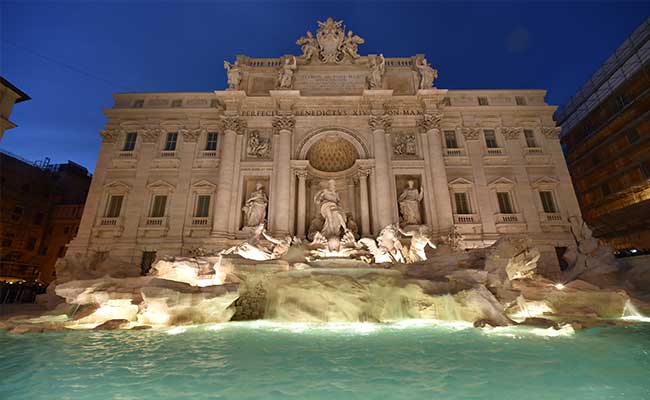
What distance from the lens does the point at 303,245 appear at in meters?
14.3

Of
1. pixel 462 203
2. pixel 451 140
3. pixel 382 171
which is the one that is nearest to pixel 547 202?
pixel 462 203

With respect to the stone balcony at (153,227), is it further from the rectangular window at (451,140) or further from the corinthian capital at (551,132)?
the corinthian capital at (551,132)

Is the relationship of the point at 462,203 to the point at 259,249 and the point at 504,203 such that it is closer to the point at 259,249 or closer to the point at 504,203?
the point at 504,203

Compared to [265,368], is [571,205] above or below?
→ above

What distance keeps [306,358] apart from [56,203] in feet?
116

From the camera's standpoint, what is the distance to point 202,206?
19203 mm

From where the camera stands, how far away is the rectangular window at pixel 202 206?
18922mm

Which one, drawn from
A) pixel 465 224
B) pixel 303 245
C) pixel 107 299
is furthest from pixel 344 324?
pixel 465 224

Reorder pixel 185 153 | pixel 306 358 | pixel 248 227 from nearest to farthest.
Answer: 1. pixel 306 358
2. pixel 248 227
3. pixel 185 153

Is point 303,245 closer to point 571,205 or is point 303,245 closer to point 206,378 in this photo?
point 206,378

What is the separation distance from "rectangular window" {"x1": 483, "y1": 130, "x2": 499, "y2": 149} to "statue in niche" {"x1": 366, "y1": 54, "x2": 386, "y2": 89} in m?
8.48

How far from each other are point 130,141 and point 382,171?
17.7m

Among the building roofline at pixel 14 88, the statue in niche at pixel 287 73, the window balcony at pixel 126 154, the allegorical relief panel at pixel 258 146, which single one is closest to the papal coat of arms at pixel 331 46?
the statue in niche at pixel 287 73

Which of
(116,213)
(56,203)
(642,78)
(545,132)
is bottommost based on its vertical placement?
(116,213)
